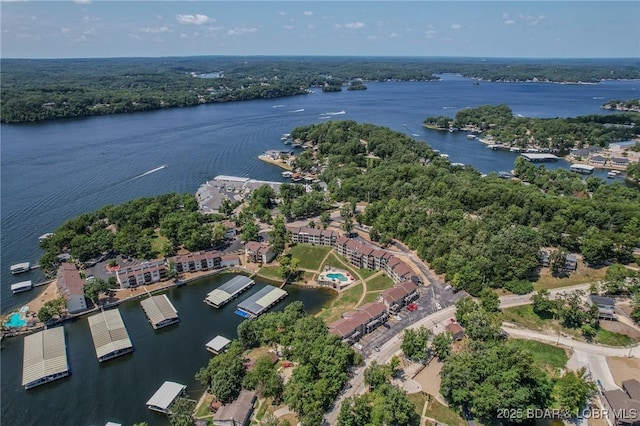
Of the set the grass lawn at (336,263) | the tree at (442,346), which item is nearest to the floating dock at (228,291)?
the grass lawn at (336,263)

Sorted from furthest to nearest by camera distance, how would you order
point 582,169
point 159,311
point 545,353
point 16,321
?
point 582,169
point 159,311
point 16,321
point 545,353

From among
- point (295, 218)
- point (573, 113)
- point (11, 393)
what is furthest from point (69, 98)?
point (573, 113)

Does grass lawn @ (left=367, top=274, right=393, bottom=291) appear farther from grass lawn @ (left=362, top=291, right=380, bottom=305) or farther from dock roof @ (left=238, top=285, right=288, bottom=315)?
dock roof @ (left=238, top=285, right=288, bottom=315)

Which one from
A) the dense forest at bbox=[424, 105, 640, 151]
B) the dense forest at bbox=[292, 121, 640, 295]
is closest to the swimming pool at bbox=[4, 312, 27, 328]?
the dense forest at bbox=[292, 121, 640, 295]

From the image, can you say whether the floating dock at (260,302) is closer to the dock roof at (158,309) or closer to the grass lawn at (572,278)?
the dock roof at (158,309)

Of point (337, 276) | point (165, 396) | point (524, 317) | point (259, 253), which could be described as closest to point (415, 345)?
point (524, 317)

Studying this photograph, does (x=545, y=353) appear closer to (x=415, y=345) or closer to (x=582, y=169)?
(x=415, y=345)

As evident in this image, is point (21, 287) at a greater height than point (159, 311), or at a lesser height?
greater
